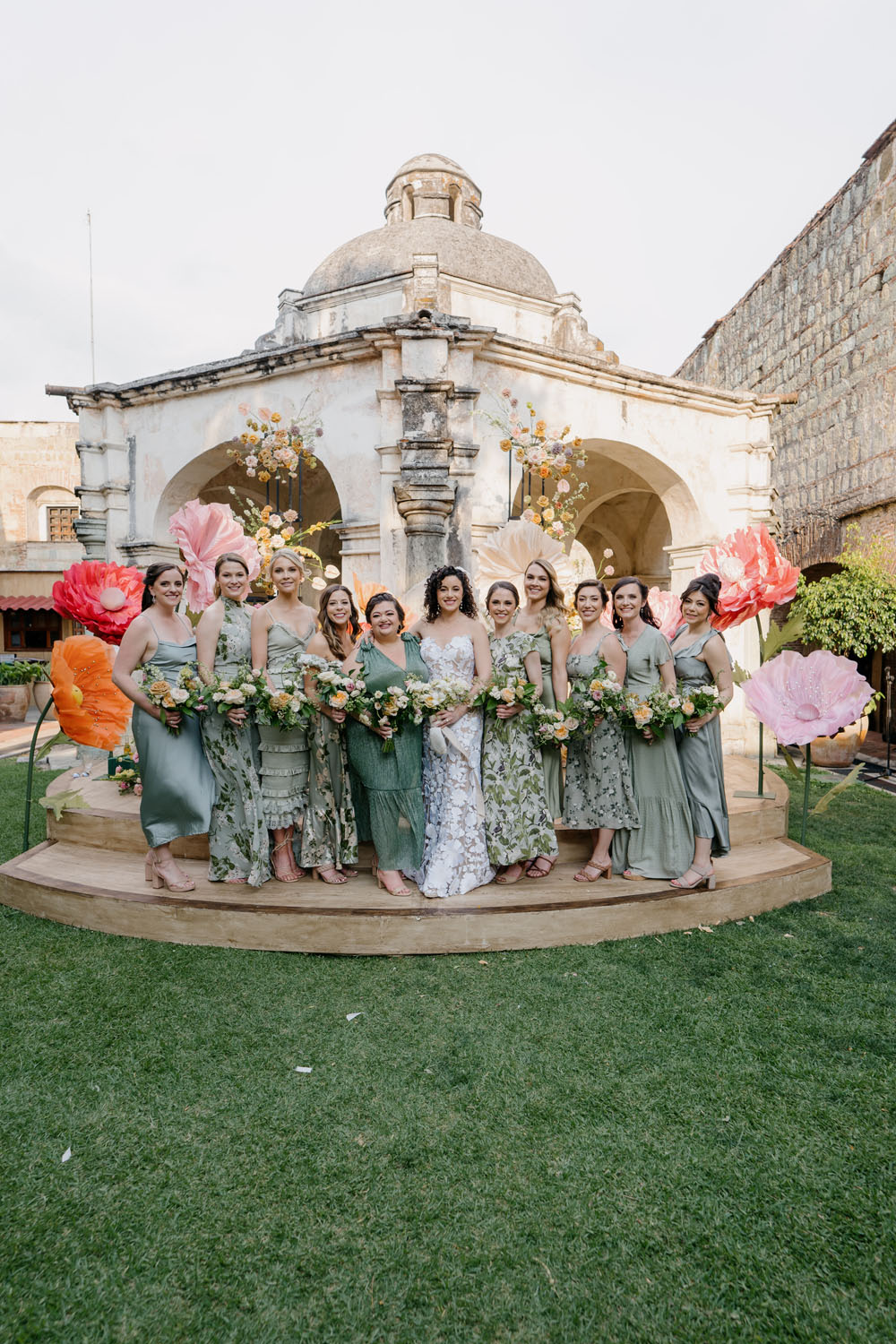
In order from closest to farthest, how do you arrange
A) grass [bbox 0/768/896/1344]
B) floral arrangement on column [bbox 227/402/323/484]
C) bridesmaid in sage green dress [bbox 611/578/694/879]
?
grass [bbox 0/768/896/1344], bridesmaid in sage green dress [bbox 611/578/694/879], floral arrangement on column [bbox 227/402/323/484]

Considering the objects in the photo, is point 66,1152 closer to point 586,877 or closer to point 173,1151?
point 173,1151

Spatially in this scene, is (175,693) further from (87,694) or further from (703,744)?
(703,744)

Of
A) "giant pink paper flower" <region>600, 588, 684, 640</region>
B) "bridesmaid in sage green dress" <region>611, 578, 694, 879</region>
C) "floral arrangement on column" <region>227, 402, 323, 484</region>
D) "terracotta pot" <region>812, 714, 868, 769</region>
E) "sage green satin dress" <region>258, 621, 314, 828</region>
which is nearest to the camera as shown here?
"sage green satin dress" <region>258, 621, 314, 828</region>

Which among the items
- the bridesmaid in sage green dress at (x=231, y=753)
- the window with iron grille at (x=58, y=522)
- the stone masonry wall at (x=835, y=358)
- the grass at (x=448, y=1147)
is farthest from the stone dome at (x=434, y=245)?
the window with iron grille at (x=58, y=522)

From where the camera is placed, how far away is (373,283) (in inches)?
422

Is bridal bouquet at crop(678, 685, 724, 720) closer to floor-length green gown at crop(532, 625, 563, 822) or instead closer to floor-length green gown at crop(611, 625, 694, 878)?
floor-length green gown at crop(611, 625, 694, 878)

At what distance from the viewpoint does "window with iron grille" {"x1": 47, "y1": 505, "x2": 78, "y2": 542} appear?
75.7 ft

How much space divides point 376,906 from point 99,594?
3136mm

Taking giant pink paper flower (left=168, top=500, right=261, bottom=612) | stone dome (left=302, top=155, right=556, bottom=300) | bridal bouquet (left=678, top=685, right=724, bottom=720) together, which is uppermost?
stone dome (left=302, top=155, right=556, bottom=300)

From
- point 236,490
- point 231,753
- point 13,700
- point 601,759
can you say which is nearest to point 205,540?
point 231,753

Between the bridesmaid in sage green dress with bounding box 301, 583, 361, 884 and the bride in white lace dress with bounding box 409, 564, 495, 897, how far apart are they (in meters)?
0.44

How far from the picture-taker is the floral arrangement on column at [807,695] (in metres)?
3.92

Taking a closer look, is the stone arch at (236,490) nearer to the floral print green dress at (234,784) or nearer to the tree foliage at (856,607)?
the floral print green dress at (234,784)

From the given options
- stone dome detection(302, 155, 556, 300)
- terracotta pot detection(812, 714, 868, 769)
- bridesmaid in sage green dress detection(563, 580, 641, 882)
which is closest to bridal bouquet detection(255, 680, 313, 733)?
bridesmaid in sage green dress detection(563, 580, 641, 882)
